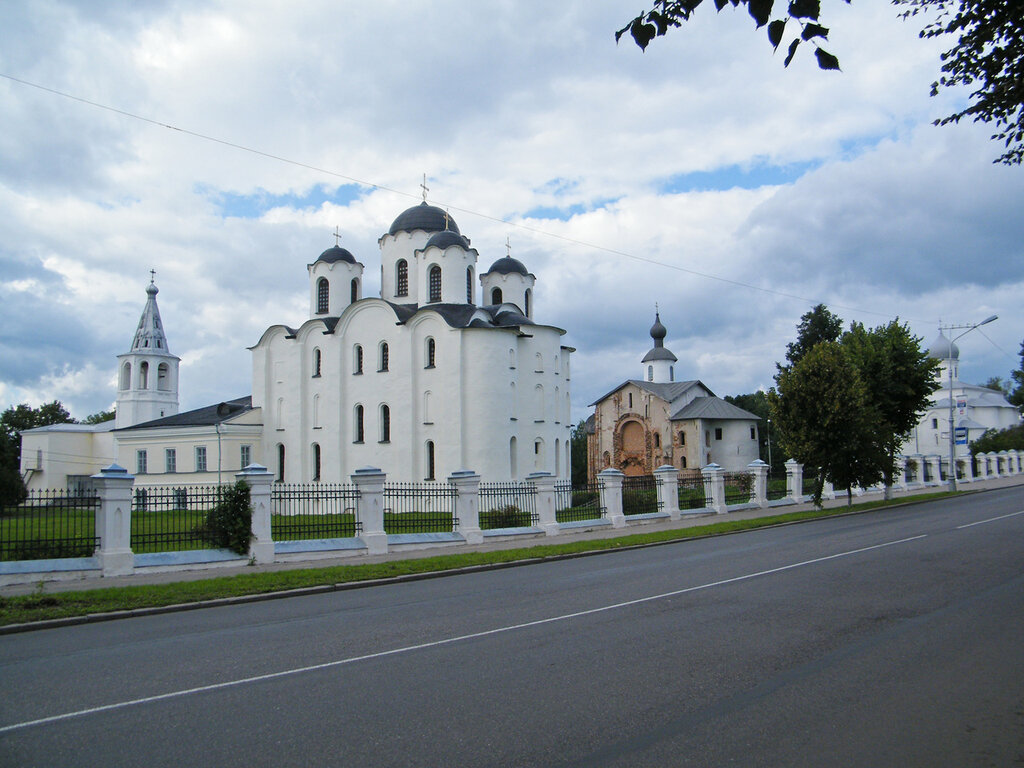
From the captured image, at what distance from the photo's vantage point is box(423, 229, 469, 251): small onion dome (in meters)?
43.0

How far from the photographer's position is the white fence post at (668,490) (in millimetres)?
25938

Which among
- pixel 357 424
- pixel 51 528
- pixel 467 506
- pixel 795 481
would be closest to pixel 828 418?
pixel 795 481

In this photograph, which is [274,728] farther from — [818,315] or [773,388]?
[818,315]

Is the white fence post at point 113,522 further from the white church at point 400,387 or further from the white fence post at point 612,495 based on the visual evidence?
the white church at point 400,387

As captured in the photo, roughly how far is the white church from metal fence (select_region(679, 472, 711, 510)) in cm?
1099

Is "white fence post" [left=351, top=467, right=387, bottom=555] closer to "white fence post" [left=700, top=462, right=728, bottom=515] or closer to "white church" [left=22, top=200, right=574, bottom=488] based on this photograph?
"white fence post" [left=700, top=462, right=728, bottom=515]

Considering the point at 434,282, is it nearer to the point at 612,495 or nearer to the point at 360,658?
the point at 612,495

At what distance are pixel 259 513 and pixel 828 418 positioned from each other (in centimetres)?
1925

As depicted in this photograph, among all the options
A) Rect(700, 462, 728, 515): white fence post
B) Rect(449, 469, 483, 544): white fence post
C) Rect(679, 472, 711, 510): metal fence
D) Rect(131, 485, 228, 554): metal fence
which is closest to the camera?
Rect(131, 485, 228, 554): metal fence

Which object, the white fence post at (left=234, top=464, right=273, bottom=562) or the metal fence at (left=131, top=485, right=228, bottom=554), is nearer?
the metal fence at (left=131, top=485, right=228, bottom=554)

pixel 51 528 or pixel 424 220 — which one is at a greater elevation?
pixel 424 220

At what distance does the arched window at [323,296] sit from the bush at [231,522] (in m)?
32.4

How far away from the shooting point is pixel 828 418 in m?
26.8

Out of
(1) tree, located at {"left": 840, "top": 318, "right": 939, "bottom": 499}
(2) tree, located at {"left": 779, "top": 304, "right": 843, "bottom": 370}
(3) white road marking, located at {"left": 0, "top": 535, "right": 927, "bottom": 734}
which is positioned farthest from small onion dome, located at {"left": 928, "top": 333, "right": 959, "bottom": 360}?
(3) white road marking, located at {"left": 0, "top": 535, "right": 927, "bottom": 734}
